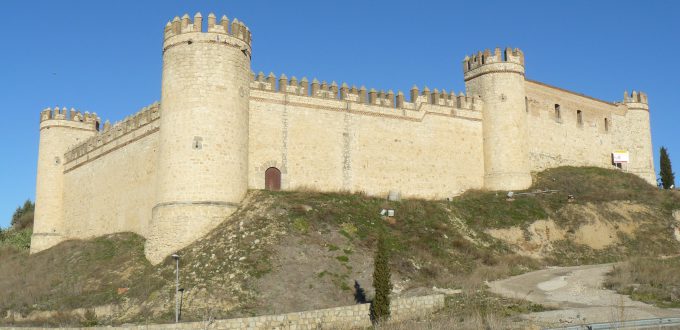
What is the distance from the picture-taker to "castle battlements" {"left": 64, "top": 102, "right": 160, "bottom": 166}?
3584 centimetres

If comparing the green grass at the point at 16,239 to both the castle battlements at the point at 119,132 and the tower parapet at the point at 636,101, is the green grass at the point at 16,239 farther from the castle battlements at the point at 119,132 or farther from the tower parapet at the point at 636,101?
the tower parapet at the point at 636,101

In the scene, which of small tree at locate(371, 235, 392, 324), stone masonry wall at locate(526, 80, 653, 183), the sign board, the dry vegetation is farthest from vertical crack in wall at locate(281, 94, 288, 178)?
the sign board

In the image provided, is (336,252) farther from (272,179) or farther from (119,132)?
(119,132)

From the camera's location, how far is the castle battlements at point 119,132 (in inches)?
1411

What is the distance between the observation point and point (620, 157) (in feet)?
157

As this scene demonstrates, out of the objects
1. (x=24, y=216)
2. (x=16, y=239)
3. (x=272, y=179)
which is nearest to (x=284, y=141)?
(x=272, y=179)

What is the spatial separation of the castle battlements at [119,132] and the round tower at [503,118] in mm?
18092

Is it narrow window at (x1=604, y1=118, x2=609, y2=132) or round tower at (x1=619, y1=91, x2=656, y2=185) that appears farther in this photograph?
round tower at (x1=619, y1=91, x2=656, y2=185)

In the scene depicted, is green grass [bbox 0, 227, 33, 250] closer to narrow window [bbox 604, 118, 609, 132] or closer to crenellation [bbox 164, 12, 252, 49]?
crenellation [bbox 164, 12, 252, 49]

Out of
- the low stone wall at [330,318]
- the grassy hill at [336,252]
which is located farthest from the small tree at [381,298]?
the grassy hill at [336,252]

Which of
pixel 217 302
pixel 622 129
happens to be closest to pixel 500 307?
pixel 217 302

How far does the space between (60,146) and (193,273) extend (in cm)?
2297

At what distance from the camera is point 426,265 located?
2875 cm

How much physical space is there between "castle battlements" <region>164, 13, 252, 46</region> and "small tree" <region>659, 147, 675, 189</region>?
110 ft
